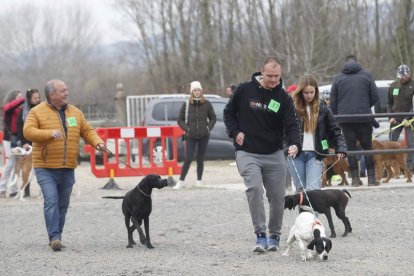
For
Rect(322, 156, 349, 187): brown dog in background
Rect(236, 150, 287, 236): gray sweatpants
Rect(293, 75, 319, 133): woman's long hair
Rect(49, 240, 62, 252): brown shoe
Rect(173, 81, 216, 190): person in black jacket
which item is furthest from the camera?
Rect(173, 81, 216, 190): person in black jacket

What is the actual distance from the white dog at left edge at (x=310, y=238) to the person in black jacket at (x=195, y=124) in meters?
7.85

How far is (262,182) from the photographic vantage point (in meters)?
9.53

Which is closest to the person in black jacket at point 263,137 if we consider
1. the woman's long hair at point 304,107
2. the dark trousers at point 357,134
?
the woman's long hair at point 304,107

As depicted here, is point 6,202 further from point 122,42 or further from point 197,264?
point 122,42

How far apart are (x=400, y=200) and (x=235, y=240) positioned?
14.1 feet

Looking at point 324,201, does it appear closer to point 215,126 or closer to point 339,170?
point 339,170

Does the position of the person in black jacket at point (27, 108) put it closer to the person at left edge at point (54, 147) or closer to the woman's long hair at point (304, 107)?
the person at left edge at point (54, 147)

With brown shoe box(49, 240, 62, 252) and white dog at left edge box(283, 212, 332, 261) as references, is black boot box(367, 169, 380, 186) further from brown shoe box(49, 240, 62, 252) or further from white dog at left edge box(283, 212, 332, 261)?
brown shoe box(49, 240, 62, 252)

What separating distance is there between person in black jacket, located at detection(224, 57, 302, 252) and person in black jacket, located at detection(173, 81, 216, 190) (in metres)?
7.40

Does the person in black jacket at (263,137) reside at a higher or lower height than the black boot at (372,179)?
higher

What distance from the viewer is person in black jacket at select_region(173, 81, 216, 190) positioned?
16891 millimetres

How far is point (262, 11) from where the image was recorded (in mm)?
40562

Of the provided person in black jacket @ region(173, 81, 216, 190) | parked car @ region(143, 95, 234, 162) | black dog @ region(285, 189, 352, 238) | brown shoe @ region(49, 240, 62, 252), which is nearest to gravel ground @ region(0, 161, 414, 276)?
brown shoe @ region(49, 240, 62, 252)

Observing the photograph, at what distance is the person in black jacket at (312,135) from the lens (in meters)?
10.3
